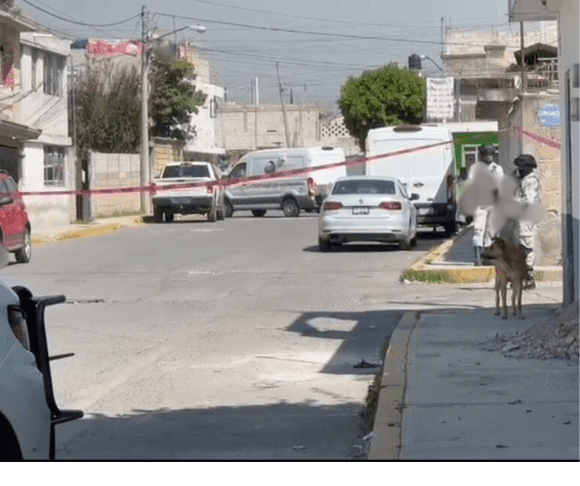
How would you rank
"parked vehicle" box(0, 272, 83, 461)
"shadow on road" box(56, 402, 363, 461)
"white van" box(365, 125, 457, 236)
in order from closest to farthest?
"parked vehicle" box(0, 272, 83, 461) → "shadow on road" box(56, 402, 363, 461) → "white van" box(365, 125, 457, 236)

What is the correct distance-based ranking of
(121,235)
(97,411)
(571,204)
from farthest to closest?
1. (121,235)
2. (571,204)
3. (97,411)

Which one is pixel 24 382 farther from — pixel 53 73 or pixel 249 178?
pixel 53 73

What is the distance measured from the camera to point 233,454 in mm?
8016

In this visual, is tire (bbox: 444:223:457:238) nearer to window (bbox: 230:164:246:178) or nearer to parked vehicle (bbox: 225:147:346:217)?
parked vehicle (bbox: 225:147:346:217)

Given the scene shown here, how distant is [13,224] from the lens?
24.5 metres

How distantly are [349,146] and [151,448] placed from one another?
216ft

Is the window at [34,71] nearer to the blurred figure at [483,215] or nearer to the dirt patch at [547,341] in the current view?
the blurred figure at [483,215]

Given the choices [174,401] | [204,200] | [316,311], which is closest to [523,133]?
[316,311]

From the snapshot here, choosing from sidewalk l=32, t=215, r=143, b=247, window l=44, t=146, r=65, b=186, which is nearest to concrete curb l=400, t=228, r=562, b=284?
sidewalk l=32, t=215, r=143, b=247

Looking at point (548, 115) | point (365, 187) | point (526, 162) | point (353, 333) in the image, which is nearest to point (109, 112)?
point (365, 187)

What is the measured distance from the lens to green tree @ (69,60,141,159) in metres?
50.3

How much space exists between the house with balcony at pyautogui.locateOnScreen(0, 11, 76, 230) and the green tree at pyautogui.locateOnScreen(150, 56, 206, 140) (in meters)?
14.4

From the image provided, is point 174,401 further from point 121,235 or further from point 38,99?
point 38,99

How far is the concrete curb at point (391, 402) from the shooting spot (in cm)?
745
